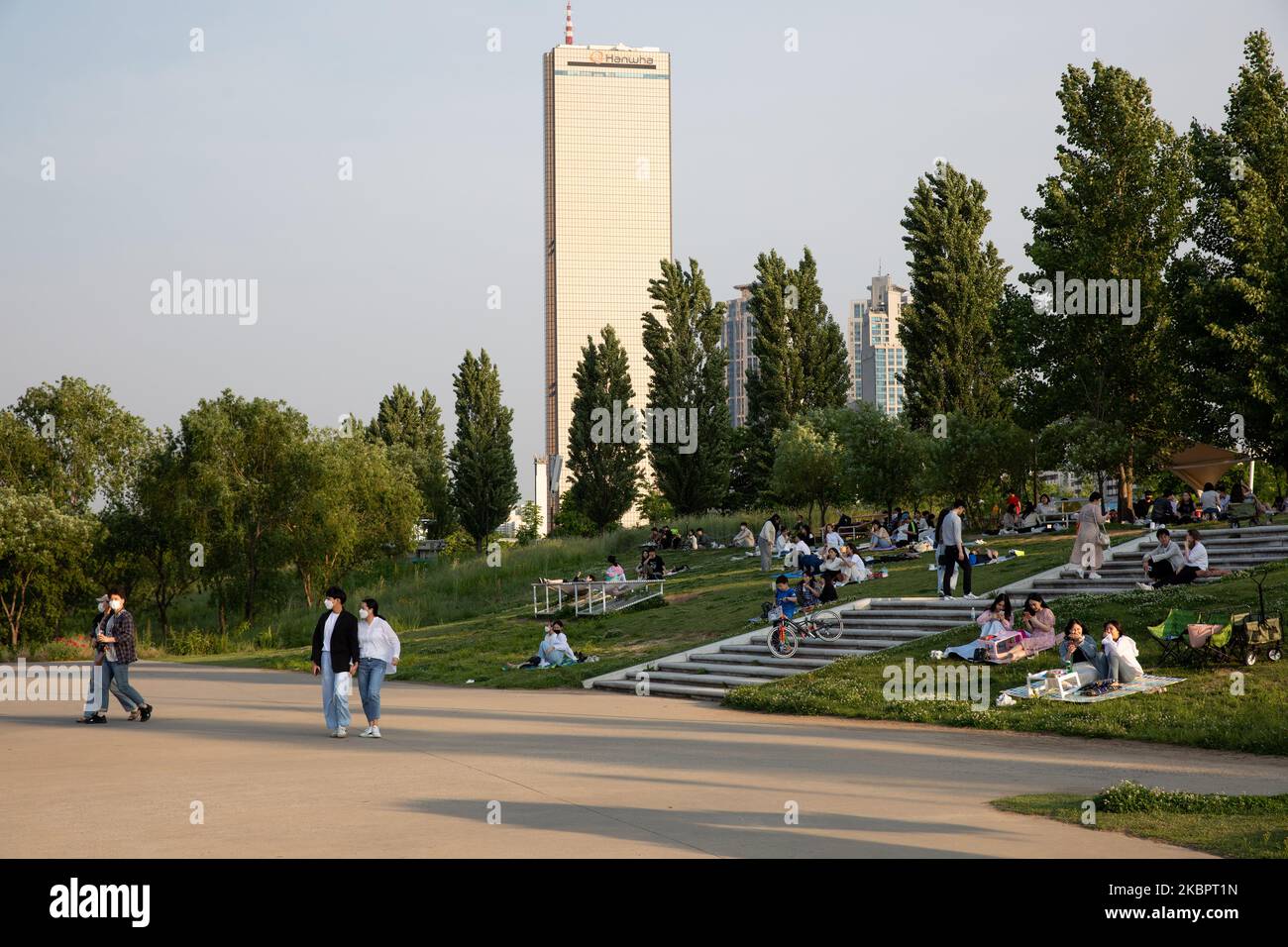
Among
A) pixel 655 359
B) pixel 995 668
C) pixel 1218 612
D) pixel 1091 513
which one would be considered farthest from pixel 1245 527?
pixel 655 359

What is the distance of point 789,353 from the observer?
57531mm

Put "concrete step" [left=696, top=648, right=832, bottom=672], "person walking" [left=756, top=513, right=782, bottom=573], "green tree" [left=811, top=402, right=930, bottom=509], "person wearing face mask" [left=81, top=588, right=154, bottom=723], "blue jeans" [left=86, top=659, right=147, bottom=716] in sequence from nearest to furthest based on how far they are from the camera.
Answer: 1. "person wearing face mask" [left=81, top=588, right=154, bottom=723]
2. "blue jeans" [left=86, top=659, right=147, bottom=716]
3. "concrete step" [left=696, top=648, right=832, bottom=672]
4. "person walking" [left=756, top=513, right=782, bottom=573]
5. "green tree" [left=811, top=402, right=930, bottom=509]

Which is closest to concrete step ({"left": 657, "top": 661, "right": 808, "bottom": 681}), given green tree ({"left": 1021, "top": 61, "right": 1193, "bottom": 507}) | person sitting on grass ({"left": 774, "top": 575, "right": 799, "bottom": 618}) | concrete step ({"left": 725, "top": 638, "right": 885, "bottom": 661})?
concrete step ({"left": 725, "top": 638, "right": 885, "bottom": 661})

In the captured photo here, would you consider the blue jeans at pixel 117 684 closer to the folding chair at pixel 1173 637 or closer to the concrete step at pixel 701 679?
the concrete step at pixel 701 679

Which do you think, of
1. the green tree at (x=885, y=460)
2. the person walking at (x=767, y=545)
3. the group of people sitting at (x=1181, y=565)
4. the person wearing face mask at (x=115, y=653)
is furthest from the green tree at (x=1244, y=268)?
the person wearing face mask at (x=115, y=653)

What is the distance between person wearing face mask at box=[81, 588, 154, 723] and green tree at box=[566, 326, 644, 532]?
4431cm

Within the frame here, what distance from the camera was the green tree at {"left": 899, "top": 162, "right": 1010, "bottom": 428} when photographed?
48000mm

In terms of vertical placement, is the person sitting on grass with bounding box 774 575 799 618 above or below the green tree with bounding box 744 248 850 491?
below

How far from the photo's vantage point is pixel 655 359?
2298 inches

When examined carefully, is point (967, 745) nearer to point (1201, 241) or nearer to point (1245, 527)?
point (1245, 527)

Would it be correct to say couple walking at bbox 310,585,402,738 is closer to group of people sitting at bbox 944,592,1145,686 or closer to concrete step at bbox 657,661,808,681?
concrete step at bbox 657,661,808,681

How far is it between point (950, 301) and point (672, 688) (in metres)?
31.8

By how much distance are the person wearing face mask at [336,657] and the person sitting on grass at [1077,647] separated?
972cm

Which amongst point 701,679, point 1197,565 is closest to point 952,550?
point 1197,565
